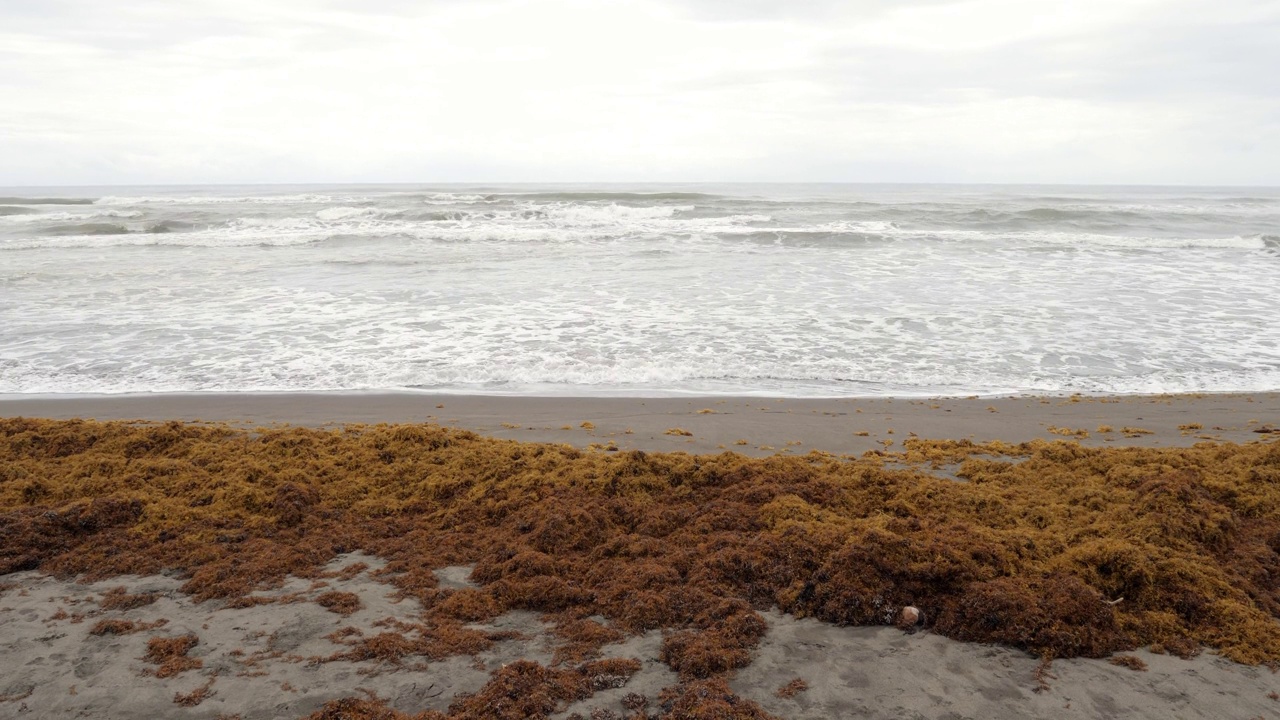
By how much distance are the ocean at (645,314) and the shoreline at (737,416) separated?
43 cm

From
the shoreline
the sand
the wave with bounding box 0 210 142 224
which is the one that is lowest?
the shoreline

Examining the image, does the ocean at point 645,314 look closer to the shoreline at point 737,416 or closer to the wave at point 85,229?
the shoreline at point 737,416

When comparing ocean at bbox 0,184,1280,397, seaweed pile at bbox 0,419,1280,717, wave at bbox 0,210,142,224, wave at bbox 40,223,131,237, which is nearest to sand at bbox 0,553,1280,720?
seaweed pile at bbox 0,419,1280,717

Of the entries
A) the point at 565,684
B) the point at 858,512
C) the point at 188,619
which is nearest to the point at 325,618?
the point at 188,619

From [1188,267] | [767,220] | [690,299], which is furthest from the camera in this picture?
[767,220]

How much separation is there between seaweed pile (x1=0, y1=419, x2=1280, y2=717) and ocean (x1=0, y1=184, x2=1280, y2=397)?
8.75 feet

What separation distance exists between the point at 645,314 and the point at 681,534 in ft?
23.0

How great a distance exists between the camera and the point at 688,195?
4003cm

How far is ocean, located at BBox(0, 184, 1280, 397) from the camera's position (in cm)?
762

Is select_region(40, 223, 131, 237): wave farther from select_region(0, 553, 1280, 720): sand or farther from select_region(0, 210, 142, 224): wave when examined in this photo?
select_region(0, 553, 1280, 720): sand

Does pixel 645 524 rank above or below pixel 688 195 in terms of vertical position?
below

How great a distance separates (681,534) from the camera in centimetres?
360

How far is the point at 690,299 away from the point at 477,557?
858 cm

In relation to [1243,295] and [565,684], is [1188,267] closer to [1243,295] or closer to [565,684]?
[1243,295]
